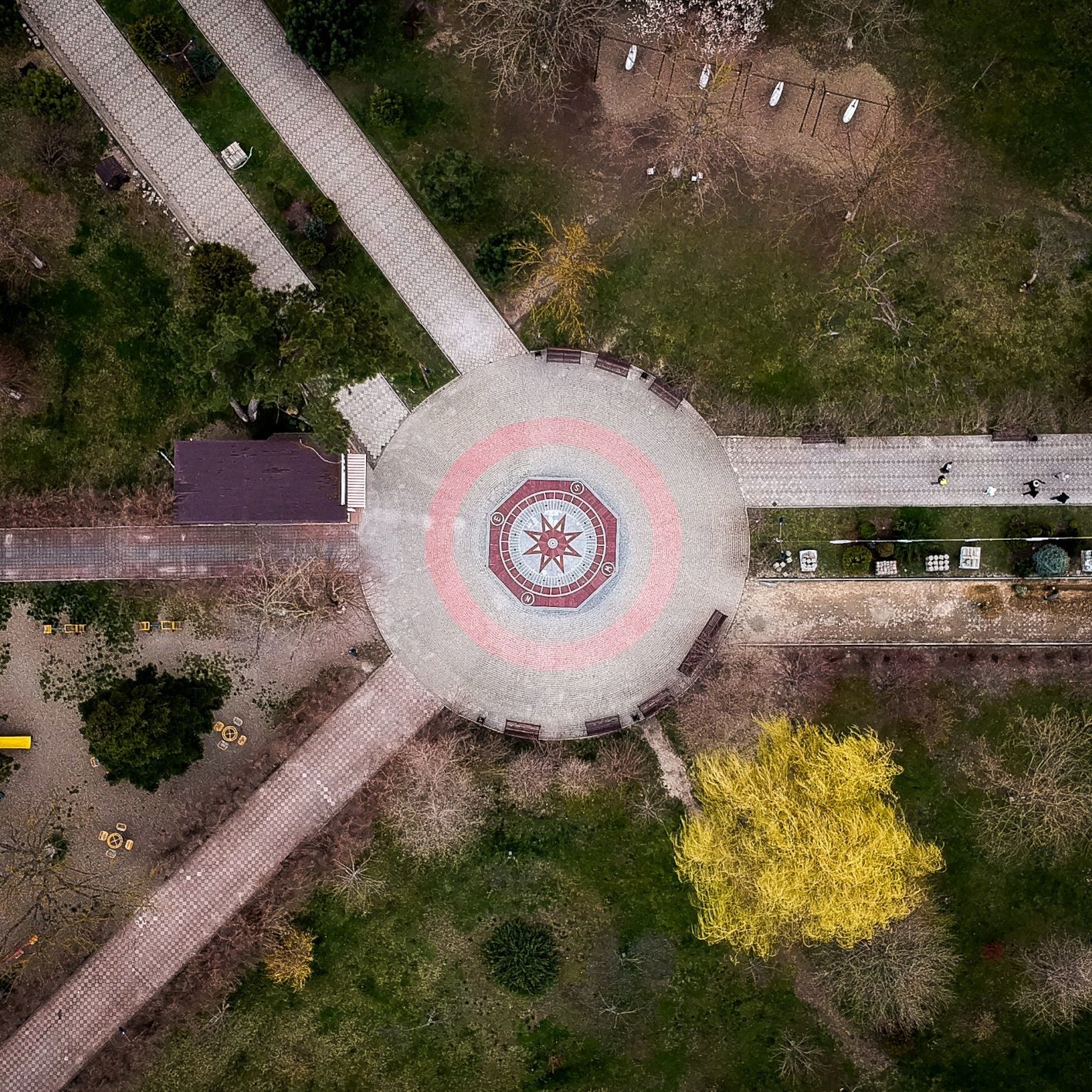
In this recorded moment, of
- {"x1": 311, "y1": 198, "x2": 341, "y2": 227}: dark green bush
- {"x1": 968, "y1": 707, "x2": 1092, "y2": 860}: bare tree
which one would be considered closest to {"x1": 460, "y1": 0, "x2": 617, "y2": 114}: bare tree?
{"x1": 311, "y1": 198, "x2": 341, "y2": 227}: dark green bush

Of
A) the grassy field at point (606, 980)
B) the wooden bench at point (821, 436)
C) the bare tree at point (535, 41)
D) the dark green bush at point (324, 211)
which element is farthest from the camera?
the wooden bench at point (821, 436)

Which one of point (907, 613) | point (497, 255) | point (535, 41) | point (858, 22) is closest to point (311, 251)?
point (497, 255)

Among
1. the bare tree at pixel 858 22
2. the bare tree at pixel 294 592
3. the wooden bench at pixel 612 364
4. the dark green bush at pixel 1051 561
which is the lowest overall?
the bare tree at pixel 294 592

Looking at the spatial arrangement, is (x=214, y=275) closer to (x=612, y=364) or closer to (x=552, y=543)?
(x=612, y=364)

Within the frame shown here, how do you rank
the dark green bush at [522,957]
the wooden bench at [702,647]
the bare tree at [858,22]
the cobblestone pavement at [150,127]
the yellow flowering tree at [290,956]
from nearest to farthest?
the yellow flowering tree at [290,956], the dark green bush at [522,957], the cobblestone pavement at [150,127], the bare tree at [858,22], the wooden bench at [702,647]

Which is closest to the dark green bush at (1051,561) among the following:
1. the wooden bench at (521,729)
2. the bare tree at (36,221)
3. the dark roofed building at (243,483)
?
the wooden bench at (521,729)

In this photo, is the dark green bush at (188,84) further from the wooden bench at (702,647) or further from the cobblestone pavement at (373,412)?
the wooden bench at (702,647)

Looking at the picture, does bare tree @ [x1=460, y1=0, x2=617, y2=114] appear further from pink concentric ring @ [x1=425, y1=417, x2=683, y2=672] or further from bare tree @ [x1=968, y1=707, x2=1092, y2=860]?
bare tree @ [x1=968, y1=707, x2=1092, y2=860]

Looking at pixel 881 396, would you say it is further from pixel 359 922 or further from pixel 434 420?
pixel 359 922

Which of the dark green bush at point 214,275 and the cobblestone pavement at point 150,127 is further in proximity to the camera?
the cobblestone pavement at point 150,127
